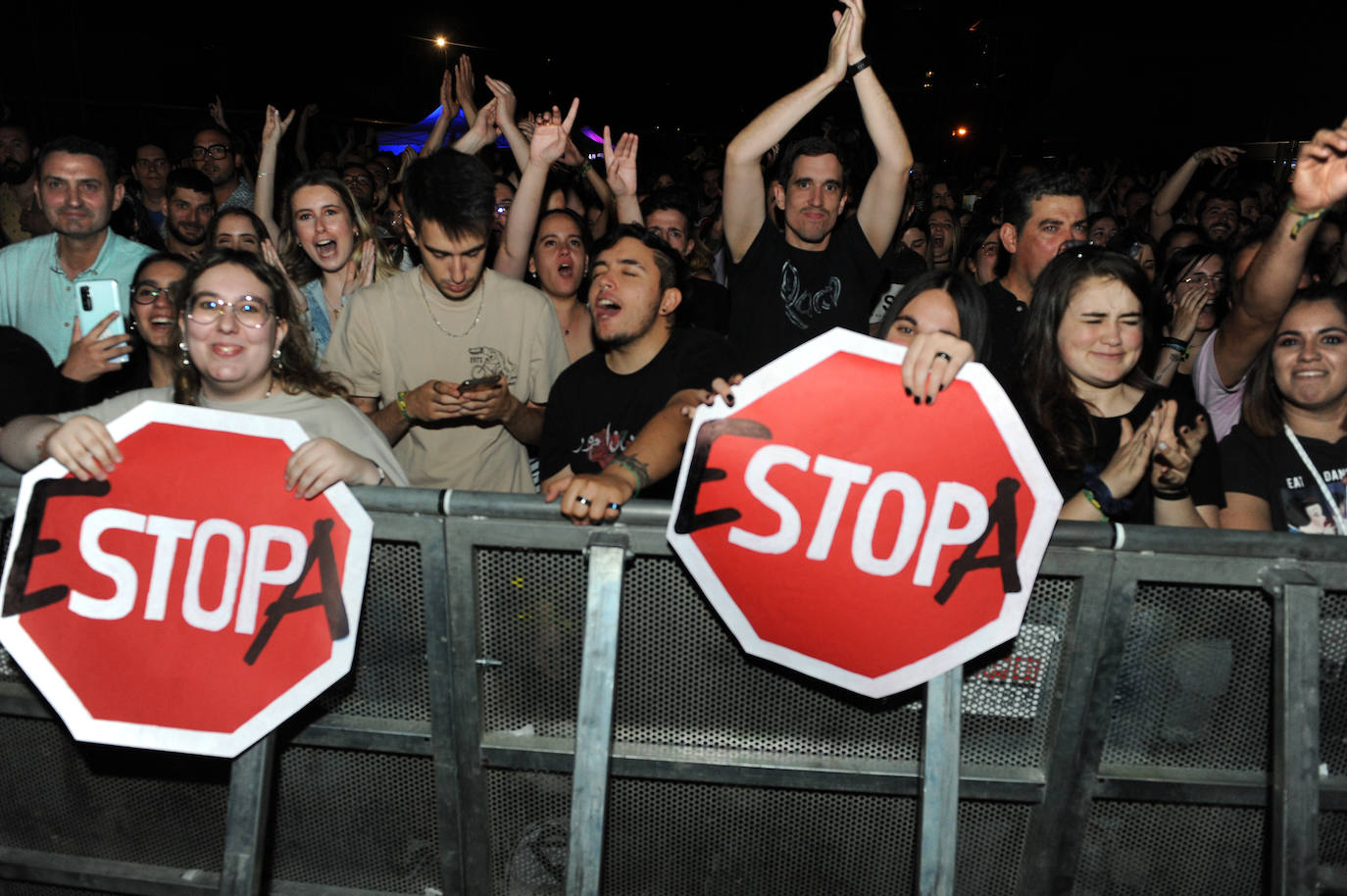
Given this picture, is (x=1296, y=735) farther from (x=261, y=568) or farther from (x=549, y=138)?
(x=549, y=138)

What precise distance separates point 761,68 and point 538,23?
29.4 ft

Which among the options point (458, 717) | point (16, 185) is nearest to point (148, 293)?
point (458, 717)

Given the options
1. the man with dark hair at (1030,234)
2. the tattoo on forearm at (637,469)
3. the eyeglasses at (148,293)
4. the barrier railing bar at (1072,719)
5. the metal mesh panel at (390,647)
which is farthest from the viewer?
the man with dark hair at (1030,234)

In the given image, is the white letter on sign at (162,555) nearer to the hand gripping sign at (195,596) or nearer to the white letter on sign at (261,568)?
the hand gripping sign at (195,596)

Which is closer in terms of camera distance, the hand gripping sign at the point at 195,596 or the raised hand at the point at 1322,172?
the hand gripping sign at the point at 195,596

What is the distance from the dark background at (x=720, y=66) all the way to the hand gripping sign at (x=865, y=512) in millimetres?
13152

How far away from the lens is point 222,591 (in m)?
1.88

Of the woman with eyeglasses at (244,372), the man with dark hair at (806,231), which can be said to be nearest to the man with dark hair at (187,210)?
the woman with eyeglasses at (244,372)

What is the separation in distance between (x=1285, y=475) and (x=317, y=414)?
2.72 meters

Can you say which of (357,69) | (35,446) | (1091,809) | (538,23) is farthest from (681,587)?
(538,23)

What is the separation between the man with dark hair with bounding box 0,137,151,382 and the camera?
3.66 m

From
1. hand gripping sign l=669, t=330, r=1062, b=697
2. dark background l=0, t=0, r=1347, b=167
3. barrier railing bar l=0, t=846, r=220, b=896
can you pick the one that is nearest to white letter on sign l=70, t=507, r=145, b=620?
barrier railing bar l=0, t=846, r=220, b=896

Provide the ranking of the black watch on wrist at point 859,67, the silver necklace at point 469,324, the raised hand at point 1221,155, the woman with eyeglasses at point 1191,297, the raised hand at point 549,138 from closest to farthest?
the silver necklace at point 469,324 < the black watch on wrist at point 859,67 < the raised hand at point 549,138 < the woman with eyeglasses at point 1191,297 < the raised hand at point 1221,155

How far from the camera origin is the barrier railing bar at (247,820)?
185 cm
